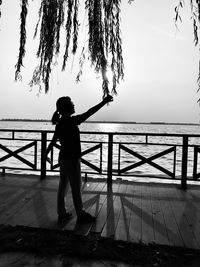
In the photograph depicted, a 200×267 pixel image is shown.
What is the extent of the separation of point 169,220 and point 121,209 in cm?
80

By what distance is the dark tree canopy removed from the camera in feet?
8.11

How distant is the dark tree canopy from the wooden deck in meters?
1.86

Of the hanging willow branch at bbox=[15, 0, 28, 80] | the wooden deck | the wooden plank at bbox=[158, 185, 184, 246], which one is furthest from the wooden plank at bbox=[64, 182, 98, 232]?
the hanging willow branch at bbox=[15, 0, 28, 80]

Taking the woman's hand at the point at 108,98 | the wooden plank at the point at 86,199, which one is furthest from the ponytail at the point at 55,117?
the wooden plank at the point at 86,199

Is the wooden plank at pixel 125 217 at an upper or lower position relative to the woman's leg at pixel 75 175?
lower

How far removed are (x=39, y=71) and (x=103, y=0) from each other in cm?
91

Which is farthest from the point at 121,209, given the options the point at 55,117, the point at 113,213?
the point at 55,117

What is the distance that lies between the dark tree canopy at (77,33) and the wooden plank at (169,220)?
1879mm

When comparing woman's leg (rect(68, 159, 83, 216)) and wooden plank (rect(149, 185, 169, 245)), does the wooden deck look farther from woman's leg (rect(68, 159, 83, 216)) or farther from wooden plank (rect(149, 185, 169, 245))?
woman's leg (rect(68, 159, 83, 216))

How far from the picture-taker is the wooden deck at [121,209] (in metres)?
3.33

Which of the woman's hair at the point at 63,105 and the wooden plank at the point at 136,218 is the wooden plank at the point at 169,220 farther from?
the woman's hair at the point at 63,105

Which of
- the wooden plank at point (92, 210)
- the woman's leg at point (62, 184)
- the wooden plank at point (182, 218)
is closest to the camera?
the wooden plank at point (182, 218)

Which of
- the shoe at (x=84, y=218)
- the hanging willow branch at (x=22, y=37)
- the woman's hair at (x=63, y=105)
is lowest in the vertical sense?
the shoe at (x=84, y=218)

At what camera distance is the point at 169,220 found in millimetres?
3818
